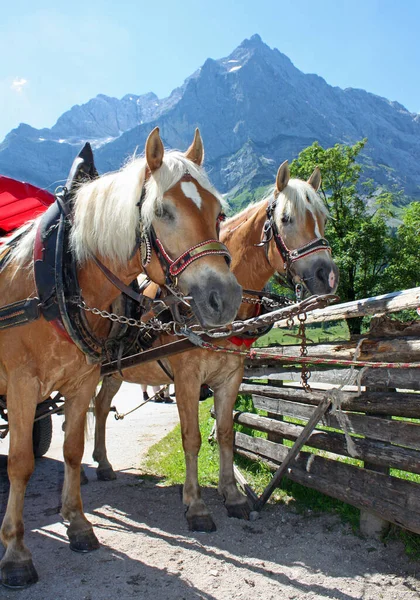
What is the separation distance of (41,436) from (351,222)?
22476 millimetres

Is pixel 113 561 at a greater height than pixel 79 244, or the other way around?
pixel 79 244

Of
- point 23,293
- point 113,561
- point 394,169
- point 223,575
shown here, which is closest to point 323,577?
point 223,575

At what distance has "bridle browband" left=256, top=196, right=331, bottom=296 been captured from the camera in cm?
398

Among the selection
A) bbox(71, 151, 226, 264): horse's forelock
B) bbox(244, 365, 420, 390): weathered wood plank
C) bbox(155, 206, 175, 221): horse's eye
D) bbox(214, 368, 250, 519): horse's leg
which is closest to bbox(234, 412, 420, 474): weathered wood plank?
bbox(244, 365, 420, 390): weathered wood plank

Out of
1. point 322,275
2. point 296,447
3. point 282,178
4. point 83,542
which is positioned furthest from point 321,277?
point 83,542

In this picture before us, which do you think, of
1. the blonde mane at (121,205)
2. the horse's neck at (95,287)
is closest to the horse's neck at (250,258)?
the blonde mane at (121,205)

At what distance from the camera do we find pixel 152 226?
276 cm

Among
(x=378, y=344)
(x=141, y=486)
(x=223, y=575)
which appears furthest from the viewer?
(x=141, y=486)

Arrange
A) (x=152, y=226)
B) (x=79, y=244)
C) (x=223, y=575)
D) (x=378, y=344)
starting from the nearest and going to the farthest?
(x=152, y=226)
(x=79, y=244)
(x=223, y=575)
(x=378, y=344)

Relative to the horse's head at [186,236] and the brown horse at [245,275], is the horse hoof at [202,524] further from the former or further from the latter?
the horse's head at [186,236]

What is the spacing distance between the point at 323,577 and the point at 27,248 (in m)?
3.13

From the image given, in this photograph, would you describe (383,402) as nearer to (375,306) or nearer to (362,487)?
(362,487)

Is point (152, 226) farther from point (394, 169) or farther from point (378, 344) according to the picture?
point (394, 169)

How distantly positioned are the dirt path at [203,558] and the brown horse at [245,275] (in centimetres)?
35
